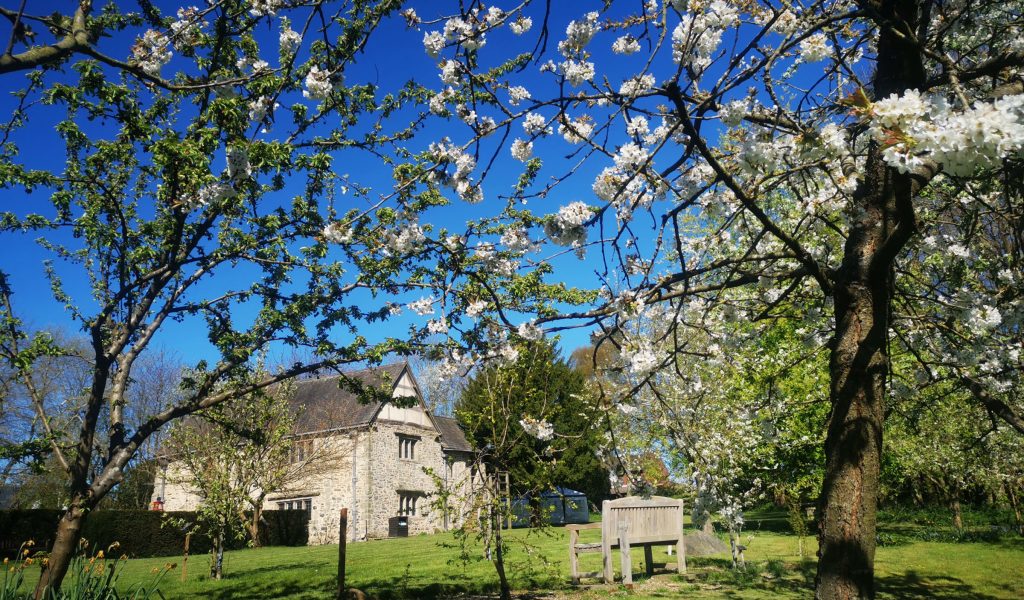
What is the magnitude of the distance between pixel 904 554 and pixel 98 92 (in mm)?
14241

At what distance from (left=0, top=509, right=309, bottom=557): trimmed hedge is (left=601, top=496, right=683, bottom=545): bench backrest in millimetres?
10423

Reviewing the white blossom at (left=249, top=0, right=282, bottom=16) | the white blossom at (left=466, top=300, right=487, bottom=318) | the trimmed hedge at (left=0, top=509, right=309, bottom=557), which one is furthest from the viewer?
the trimmed hedge at (left=0, top=509, right=309, bottom=557)

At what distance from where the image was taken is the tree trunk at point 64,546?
5133 mm

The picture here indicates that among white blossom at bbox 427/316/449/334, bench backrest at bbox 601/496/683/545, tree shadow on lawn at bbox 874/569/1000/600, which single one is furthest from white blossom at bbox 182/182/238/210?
tree shadow on lawn at bbox 874/569/1000/600

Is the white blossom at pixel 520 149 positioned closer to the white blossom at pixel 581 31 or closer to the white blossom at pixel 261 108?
the white blossom at pixel 581 31

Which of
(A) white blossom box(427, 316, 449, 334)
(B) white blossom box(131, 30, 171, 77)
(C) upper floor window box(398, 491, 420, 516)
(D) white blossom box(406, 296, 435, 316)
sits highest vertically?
(B) white blossom box(131, 30, 171, 77)

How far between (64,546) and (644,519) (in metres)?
7.51

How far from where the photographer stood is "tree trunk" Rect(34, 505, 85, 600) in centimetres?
513

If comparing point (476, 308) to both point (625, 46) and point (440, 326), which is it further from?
point (625, 46)

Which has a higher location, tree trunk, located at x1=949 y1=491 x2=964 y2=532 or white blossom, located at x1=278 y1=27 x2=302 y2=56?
white blossom, located at x1=278 y1=27 x2=302 y2=56

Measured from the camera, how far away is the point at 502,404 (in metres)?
7.86

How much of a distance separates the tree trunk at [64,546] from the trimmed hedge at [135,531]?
911 cm

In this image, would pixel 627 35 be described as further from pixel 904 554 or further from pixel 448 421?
pixel 448 421

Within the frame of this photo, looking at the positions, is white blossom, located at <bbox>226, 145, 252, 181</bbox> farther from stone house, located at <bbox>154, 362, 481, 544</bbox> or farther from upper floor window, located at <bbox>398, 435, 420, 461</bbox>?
upper floor window, located at <bbox>398, 435, 420, 461</bbox>
